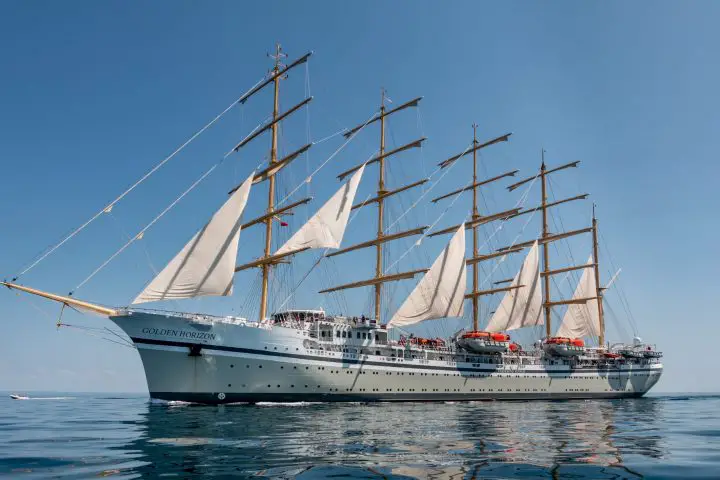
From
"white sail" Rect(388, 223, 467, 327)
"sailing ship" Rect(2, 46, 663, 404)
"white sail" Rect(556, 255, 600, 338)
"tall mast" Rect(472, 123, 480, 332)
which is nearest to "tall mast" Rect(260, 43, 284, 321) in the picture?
"sailing ship" Rect(2, 46, 663, 404)

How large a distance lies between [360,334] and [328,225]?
9075 millimetres

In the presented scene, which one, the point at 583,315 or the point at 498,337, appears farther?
the point at 583,315

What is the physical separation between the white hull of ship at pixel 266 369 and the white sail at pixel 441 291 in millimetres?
4683

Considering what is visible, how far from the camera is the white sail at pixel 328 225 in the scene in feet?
129

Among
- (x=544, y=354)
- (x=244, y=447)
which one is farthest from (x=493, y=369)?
(x=244, y=447)

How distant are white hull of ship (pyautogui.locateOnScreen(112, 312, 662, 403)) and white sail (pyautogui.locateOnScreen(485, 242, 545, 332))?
1230 cm

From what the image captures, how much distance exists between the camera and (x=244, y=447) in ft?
42.3

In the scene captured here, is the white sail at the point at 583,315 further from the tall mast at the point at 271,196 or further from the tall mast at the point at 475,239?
the tall mast at the point at 271,196

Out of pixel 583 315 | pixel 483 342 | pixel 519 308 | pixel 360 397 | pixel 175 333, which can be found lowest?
pixel 360 397

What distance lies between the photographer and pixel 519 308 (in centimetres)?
5475

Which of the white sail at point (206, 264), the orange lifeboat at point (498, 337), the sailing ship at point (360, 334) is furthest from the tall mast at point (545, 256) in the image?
the white sail at point (206, 264)

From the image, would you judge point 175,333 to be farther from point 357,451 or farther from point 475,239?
point 475,239

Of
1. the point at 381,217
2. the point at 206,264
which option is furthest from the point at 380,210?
the point at 206,264

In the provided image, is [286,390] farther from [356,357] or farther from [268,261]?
[268,261]
